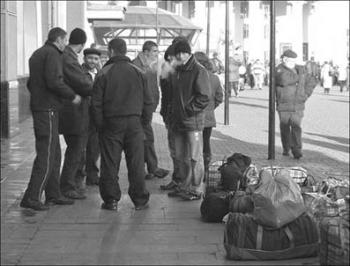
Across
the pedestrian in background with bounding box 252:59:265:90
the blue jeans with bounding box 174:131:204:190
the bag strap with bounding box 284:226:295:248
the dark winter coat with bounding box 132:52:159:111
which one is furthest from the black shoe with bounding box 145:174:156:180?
the pedestrian in background with bounding box 252:59:265:90

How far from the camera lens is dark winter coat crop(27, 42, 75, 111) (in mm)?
8227

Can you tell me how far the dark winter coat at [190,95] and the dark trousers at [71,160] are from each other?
116 cm

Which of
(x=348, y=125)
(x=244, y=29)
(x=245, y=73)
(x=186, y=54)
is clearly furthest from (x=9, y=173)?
(x=244, y=29)

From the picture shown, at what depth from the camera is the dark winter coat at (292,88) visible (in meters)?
13.4

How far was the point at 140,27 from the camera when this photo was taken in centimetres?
3038

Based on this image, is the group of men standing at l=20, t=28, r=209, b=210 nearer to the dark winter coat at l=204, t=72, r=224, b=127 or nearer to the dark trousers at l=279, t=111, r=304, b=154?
the dark winter coat at l=204, t=72, r=224, b=127

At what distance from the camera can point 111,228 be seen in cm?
777

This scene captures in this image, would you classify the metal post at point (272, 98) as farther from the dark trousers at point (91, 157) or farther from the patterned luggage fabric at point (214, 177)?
the patterned luggage fabric at point (214, 177)

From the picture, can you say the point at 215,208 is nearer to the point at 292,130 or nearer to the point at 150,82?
the point at 150,82

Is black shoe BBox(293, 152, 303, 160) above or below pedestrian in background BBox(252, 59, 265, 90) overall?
below

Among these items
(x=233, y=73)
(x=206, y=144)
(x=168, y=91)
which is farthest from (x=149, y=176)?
(x=233, y=73)

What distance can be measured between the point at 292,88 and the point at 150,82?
3569 mm

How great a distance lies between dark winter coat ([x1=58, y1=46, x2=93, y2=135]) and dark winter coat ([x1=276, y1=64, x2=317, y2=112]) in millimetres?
5052

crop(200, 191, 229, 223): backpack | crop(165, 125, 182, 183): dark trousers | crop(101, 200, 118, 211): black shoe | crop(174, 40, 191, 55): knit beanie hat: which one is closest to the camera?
crop(200, 191, 229, 223): backpack
